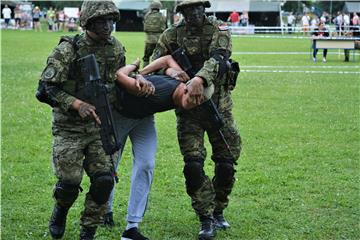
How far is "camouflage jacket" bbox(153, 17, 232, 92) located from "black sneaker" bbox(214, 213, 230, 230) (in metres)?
1.24

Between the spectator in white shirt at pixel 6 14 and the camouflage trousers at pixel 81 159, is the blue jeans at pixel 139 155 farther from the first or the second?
the spectator in white shirt at pixel 6 14

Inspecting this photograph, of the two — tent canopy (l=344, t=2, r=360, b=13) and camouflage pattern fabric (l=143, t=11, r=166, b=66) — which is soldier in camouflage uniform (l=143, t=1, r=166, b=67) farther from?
tent canopy (l=344, t=2, r=360, b=13)

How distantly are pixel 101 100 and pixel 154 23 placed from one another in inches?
583

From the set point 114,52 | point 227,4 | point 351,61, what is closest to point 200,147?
point 114,52

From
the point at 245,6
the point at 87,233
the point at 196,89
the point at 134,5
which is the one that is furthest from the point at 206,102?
the point at 134,5

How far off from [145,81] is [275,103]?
351 inches

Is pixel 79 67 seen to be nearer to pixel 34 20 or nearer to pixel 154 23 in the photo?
pixel 154 23

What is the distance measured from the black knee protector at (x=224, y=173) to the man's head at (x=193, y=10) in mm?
1323

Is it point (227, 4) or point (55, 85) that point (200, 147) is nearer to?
point (55, 85)

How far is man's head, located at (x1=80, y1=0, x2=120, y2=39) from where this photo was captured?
5.16 m

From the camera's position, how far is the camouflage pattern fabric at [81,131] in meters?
5.32

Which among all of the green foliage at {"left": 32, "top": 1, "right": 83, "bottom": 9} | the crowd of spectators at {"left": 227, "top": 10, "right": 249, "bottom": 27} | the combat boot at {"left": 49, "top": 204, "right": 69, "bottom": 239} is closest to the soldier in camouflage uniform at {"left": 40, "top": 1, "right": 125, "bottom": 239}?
the combat boot at {"left": 49, "top": 204, "right": 69, "bottom": 239}

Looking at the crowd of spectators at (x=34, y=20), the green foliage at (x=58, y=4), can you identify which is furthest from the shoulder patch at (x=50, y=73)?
the green foliage at (x=58, y=4)

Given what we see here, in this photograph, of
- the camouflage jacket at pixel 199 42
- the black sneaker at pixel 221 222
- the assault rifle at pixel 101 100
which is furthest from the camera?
the black sneaker at pixel 221 222
